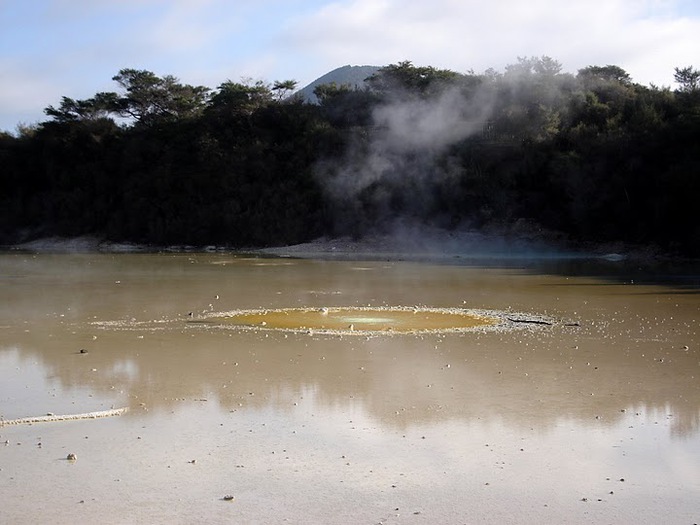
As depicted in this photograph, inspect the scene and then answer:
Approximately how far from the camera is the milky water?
510cm

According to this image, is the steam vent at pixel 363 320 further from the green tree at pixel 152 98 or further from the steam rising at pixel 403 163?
the green tree at pixel 152 98

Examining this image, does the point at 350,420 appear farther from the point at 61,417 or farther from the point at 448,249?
the point at 448,249

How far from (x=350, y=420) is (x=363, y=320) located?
19.8 ft

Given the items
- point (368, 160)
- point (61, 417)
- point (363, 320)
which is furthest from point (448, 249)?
point (61, 417)

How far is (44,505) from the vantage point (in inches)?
196

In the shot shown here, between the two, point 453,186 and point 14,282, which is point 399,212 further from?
point 14,282

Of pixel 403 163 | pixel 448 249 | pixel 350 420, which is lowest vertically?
pixel 350 420

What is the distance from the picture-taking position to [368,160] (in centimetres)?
4341

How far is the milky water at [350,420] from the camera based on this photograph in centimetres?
510

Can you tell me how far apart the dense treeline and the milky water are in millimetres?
20744

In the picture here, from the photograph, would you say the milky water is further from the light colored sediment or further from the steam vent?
the steam vent

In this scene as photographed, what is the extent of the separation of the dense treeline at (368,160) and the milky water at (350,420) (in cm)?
2074

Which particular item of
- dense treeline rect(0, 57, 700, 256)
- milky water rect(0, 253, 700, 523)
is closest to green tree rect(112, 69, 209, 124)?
dense treeline rect(0, 57, 700, 256)

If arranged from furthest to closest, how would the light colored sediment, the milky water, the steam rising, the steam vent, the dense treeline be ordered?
1. the steam rising
2. the dense treeline
3. the steam vent
4. the light colored sediment
5. the milky water
